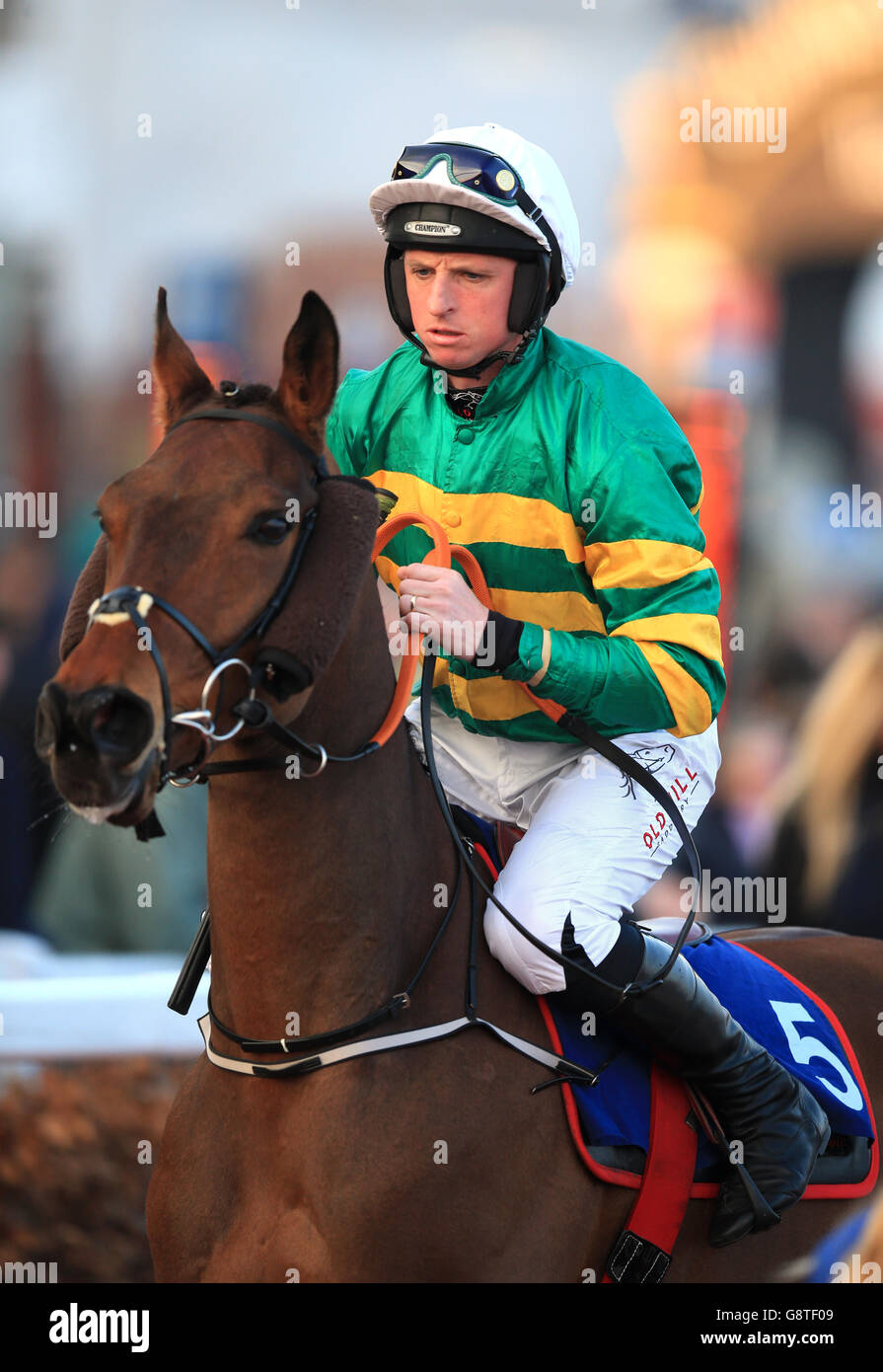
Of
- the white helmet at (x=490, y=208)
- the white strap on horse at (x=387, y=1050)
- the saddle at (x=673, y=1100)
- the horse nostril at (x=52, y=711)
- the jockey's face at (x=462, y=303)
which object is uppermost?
the white helmet at (x=490, y=208)

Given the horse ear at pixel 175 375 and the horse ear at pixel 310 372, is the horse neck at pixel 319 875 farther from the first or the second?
A: the horse ear at pixel 175 375

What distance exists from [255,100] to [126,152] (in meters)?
0.74

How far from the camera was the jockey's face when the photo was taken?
9.16 feet

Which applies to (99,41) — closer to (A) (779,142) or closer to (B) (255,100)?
(B) (255,100)

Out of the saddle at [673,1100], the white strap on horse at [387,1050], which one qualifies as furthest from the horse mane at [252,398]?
the white strap on horse at [387,1050]

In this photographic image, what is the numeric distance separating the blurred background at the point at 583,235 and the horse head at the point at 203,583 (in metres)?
4.09

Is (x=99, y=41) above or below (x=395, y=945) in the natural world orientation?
above

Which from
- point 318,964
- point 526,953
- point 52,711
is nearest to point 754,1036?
point 526,953

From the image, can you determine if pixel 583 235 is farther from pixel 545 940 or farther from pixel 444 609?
pixel 545 940

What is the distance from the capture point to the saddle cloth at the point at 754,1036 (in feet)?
8.73

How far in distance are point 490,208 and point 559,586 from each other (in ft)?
2.40

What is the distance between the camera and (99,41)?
7297 millimetres
